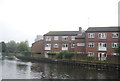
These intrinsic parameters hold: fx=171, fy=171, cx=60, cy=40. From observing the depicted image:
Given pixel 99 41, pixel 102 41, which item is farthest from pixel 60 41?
pixel 102 41

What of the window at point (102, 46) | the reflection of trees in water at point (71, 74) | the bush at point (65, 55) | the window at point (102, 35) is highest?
the window at point (102, 35)

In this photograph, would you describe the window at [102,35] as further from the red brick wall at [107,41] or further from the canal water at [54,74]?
the canal water at [54,74]

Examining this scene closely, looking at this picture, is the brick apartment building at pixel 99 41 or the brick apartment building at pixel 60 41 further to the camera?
the brick apartment building at pixel 60 41

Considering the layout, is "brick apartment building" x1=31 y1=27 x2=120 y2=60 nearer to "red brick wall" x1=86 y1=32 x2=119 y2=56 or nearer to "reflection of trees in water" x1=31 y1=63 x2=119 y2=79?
"red brick wall" x1=86 y1=32 x2=119 y2=56

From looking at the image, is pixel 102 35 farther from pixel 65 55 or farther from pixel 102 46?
pixel 65 55

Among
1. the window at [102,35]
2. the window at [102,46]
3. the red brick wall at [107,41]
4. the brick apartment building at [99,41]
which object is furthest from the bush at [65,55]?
the window at [102,35]

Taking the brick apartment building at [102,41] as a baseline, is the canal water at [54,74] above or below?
below

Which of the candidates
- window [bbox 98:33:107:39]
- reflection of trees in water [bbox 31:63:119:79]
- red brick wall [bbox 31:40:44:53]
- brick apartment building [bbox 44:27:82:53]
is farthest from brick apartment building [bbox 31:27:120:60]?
red brick wall [bbox 31:40:44:53]

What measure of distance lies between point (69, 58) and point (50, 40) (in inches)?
677

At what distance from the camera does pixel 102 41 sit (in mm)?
51250

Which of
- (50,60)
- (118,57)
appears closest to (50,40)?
(50,60)

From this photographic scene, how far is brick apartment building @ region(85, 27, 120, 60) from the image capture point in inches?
1965

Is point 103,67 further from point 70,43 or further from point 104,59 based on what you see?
point 70,43

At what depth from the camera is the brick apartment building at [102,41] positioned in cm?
4991
